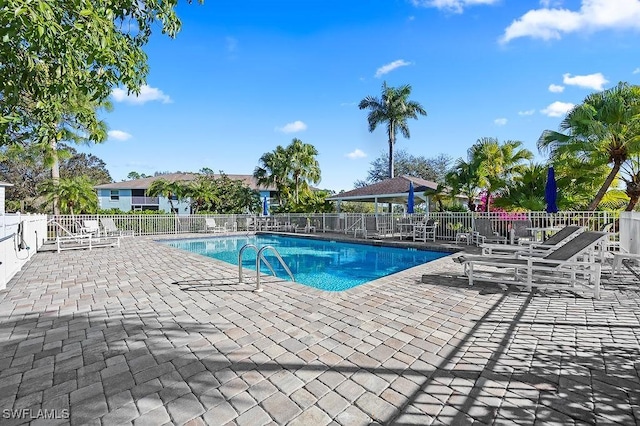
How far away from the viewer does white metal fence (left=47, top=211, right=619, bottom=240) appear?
11.0 meters

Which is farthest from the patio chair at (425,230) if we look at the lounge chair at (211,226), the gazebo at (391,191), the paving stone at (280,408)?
the lounge chair at (211,226)

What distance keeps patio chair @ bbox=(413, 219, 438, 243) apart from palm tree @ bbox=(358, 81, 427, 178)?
652 inches

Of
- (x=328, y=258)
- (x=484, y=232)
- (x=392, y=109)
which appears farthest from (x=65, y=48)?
(x=392, y=109)

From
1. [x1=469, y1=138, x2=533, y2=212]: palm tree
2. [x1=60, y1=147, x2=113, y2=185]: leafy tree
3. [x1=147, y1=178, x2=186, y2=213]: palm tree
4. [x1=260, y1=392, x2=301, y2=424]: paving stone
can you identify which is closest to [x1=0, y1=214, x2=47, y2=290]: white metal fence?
[x1=260, y1=392, x2=301, y2=424]: paving stone

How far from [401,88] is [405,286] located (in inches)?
1148

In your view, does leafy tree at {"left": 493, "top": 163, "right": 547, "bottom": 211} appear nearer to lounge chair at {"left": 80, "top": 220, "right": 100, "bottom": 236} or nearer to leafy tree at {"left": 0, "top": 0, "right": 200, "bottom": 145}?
leafy tree at {"left": 0, "top": 0, "right": 200, "bottom": 145}

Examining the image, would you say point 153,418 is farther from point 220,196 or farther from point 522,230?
A: point 220,196

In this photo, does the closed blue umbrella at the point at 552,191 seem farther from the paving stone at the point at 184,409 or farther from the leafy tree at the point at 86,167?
the leafy tree at the point at 86,167

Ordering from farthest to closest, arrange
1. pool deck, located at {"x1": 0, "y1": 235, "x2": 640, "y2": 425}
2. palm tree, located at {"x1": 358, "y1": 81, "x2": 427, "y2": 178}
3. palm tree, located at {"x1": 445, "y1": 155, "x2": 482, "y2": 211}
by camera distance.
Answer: palm tree, located at {"x1": 358, "y1": 81, "x2": 427, "y2": 178} → palm tree, located at {"x1": 445, "y1": 155, "x2": 482, "y2": 211} → pool deck, located at {"x1": 0, "y1": 235, "x2": 640, "y2": 425}

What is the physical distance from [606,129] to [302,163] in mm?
20528

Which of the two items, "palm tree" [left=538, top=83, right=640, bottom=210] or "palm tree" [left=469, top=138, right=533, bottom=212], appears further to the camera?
"palm tree" [left=469, top=138, right=533, bottom=212]

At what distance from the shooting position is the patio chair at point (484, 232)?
12.1 meters

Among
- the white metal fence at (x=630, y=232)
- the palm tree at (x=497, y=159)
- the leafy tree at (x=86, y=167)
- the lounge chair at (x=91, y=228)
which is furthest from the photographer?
the leafy tree at (x=86, y=167)

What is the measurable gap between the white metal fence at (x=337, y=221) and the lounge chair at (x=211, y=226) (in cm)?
33
